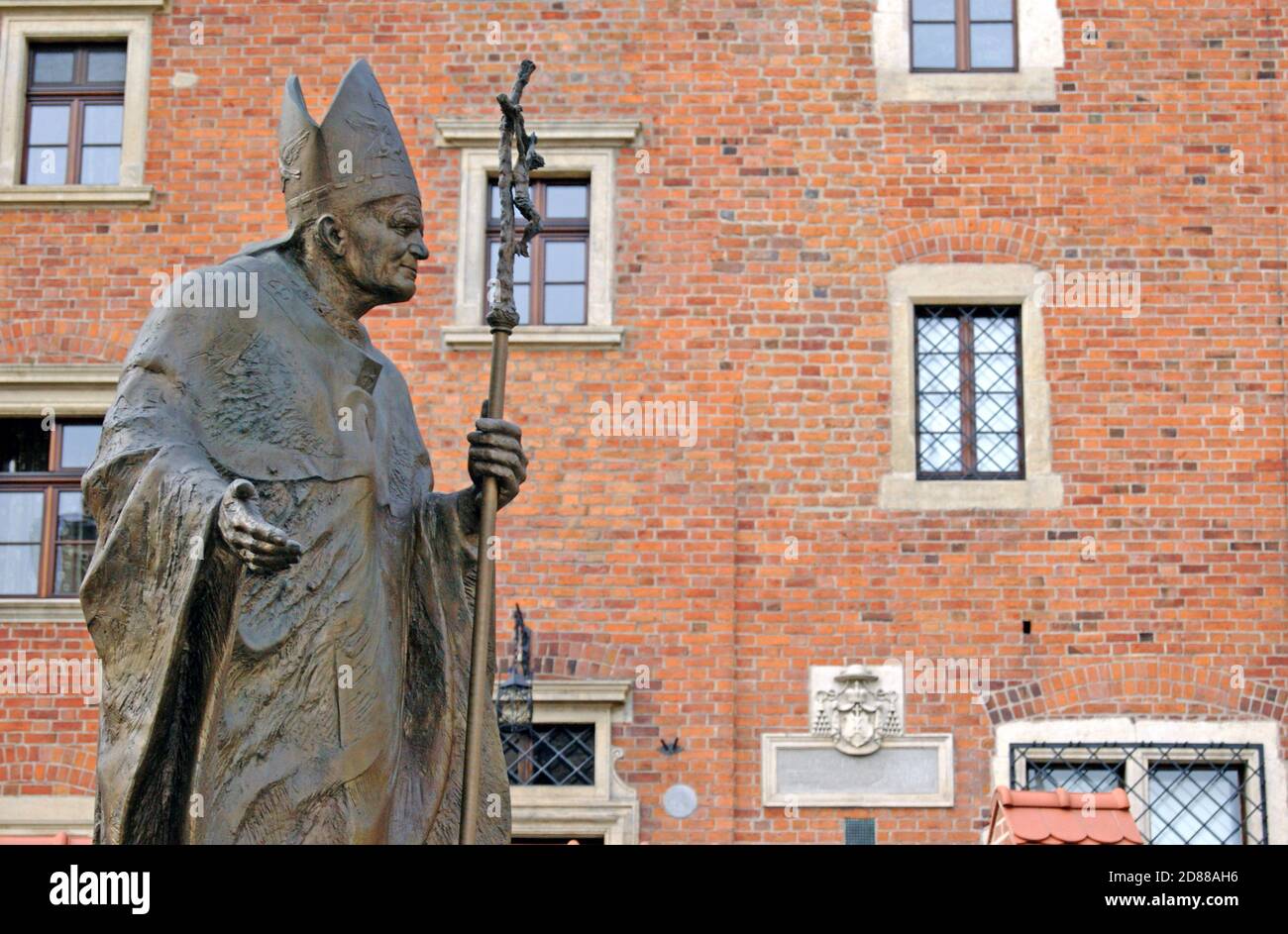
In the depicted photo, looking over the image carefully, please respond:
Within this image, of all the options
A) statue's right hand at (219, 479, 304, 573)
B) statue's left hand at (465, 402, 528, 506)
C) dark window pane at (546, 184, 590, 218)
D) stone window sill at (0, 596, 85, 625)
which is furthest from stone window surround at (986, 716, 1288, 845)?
statue's right hand at (219, 479, 304, 573)

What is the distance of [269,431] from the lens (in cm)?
534

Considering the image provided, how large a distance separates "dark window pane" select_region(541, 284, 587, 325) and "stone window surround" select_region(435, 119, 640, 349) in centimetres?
9

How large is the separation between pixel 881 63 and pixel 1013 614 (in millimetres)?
3844

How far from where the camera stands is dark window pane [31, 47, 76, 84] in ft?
54.0

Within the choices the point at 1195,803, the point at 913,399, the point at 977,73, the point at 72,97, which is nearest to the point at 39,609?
the point at 72,97

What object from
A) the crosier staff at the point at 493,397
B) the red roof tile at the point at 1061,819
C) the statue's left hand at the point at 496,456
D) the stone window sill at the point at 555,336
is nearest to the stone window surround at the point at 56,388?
the stone window sill at the point at 555,336

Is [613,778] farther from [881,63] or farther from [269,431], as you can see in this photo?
[269,431]

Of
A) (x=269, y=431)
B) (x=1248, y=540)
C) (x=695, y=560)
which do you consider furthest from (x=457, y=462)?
(x=269, y=431)

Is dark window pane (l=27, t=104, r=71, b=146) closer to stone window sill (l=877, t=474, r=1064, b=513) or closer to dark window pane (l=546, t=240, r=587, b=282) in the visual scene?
dark window pane (l=546, t=240, r=587, b=282)

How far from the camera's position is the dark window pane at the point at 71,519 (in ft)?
51.5

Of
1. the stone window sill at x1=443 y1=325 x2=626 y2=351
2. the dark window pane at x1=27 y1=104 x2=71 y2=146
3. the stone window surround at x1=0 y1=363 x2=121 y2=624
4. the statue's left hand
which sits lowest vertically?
the statue's left hand

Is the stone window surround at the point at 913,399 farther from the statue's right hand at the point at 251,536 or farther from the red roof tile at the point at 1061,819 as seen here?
the statue's right hand at the point at 251,536

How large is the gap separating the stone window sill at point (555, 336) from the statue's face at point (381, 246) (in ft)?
32.8

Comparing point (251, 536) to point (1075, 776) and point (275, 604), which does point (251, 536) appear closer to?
point (275, 604)
